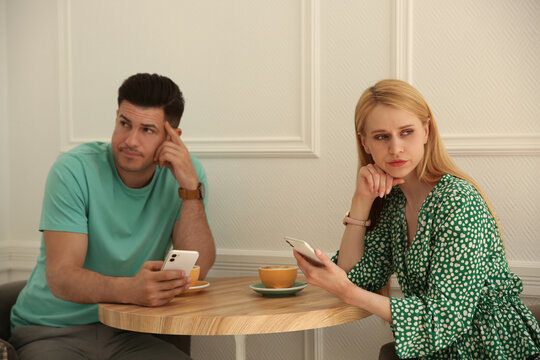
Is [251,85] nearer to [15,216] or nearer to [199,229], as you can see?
[199,229]

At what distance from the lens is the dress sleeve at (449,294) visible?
1.50 metres

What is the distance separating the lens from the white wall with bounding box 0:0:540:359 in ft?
6.92

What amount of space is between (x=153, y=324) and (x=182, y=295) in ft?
1.09

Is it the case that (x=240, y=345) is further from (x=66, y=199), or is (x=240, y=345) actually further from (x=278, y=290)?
(x=66, y=199)

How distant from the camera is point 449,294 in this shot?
151cm

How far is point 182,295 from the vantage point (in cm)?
186

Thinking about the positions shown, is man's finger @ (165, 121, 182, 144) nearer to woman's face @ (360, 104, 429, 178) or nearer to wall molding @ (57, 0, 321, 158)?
wall molding @ (57, 0, 321, 158)

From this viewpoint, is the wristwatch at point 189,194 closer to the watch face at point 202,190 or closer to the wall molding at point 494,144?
the watch face at point 202,190

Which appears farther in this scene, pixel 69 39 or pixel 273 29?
pixel 69 39

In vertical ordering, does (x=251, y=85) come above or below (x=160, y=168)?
above

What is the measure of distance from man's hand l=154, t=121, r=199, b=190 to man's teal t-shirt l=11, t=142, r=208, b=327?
0.39 ft

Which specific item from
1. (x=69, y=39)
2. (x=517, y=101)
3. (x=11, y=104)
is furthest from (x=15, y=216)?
(x=517, y=101)

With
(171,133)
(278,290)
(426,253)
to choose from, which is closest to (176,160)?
(171,133)

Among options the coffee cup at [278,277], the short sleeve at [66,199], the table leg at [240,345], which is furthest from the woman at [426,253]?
the short sleeve at [66,199]
